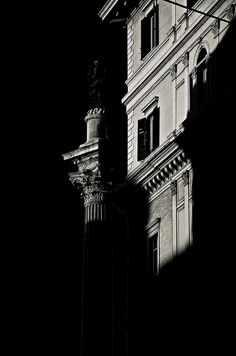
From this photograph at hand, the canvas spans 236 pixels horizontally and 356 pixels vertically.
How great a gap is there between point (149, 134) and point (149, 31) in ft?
13.6

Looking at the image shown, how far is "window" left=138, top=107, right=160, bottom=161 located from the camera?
42562mm

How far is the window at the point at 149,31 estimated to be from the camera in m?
43.9

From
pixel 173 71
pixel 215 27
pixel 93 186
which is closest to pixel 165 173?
pixel 93 186

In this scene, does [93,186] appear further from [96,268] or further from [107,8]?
[107,8]

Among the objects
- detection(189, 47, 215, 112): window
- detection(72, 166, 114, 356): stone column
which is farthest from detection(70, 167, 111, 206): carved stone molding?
detection(189, 47, 215, 112): window

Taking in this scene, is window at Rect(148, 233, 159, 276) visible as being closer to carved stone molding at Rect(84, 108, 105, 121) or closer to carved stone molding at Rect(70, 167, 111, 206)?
carved stone molding at Rect(70, 167, 111, 206)

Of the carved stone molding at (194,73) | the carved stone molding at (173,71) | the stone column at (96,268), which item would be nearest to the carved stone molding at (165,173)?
the stone column at (96,268)

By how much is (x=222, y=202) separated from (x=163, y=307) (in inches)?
190

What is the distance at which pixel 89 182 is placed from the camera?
135ft

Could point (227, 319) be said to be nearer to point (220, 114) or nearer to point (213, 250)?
point (213, 250)

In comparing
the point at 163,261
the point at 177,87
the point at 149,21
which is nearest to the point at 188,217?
the point at 163,261

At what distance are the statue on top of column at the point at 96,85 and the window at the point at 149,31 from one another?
240cm

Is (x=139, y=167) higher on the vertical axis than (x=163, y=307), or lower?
higher

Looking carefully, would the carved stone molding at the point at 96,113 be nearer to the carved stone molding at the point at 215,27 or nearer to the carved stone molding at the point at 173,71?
the carved stone molding at the point at 173,71
